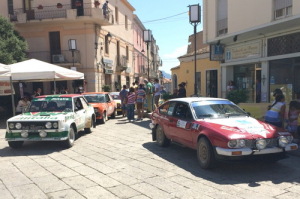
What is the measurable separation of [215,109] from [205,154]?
4.45 feet

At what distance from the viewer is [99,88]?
25469 mm

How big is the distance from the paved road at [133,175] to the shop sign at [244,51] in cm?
823

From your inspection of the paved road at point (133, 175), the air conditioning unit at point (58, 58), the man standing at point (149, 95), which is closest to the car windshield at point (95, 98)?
the man standing at point (149, 95)

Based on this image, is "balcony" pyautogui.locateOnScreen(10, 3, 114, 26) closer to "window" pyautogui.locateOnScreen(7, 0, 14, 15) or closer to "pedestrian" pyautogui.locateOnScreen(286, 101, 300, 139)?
"window" pyautogui.locateOnScreen(7, 0, 14, 15)

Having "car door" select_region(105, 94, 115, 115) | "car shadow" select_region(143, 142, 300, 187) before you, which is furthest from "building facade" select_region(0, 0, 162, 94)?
"car shadow" select_region(143, 142, 300, 187)

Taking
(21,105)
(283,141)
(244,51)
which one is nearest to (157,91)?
(244,51)

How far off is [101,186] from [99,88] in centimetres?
2100

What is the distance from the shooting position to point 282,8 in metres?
11.8

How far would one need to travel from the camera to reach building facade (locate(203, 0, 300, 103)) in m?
11.9

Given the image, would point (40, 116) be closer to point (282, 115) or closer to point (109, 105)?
point (282, 115)

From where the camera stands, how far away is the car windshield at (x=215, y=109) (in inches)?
258

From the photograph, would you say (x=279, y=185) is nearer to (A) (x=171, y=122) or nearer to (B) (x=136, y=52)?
(A) (x=171, y=122)

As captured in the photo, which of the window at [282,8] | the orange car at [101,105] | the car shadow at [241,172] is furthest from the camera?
the orange car at [101,105]

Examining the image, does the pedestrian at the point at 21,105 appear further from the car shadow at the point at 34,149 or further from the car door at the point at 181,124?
the car door at the point at 181,124
